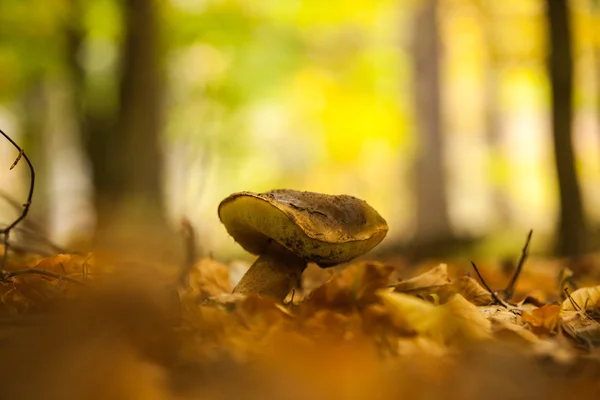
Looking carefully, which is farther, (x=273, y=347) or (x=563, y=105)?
(x=563, y=105)

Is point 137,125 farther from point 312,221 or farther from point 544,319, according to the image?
point 544,319

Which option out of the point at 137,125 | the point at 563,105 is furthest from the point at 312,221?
the point at 137,125

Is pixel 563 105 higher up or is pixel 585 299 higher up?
pixel 563 105

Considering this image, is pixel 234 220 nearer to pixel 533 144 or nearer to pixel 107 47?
pixel 107 47

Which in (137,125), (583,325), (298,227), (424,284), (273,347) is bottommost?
(583,325)

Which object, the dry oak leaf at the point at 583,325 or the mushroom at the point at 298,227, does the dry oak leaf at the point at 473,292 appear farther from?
the mushroom at the point at 298,227

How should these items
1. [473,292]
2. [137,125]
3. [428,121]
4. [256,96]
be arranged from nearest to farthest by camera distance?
[473,292], [137,125], [256,96], [428,121]

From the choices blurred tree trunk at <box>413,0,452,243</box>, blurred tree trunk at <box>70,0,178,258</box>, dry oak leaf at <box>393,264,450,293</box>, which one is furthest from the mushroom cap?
blurred tree trunk at <box>413,0,452,243</box>

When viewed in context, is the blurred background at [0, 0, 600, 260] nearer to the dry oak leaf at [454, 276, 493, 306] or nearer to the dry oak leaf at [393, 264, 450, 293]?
the dry oak leaf at [393, 264, 450, 293]

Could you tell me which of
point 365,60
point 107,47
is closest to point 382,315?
point 107,47
